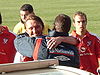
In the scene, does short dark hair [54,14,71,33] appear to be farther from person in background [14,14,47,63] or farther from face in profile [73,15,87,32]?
face in profile [73,15,87,32]

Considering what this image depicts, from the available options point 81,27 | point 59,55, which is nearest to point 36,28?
point 59,55

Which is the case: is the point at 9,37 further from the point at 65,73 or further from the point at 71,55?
the point at 65,73

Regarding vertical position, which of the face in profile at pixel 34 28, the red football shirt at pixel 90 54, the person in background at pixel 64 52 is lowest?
the red football shirt at pixel 90 54

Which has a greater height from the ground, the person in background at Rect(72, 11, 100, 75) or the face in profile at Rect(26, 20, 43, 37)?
the face in profile at Rect(26, 20, 43, 37)

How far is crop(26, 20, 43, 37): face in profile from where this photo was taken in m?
4.14

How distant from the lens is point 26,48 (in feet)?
13.8

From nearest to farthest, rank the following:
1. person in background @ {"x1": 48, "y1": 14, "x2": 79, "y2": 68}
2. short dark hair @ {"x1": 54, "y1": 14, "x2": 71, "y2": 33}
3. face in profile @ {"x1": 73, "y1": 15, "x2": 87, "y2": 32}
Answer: person in background @ {"x1": 48, "y1": 14, "x2": 79, "y2": 68}
short dark hair @ {"x1": 54, "y1": 14, "x2": 71, "y2": 33}
face in profile @ {"x1": 73, "y1": 15, "x2": 87, "y2": 32}

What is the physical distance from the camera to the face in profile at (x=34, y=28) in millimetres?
4145

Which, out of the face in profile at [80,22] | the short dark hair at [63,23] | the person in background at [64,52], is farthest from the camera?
the face in profile at [80,22]

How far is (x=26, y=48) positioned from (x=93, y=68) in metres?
1.44

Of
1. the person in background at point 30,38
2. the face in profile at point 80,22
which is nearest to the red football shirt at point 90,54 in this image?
the face in profile at point 80,22

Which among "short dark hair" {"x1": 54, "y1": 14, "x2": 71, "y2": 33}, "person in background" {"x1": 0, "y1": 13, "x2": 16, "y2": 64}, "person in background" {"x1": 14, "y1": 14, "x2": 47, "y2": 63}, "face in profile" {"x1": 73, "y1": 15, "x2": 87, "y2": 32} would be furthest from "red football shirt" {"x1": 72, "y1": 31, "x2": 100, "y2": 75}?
"person in background" {"x1": 14, "y1": 14, "x2": 47, "y2": 63}

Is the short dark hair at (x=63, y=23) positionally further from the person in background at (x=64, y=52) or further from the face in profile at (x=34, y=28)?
the face in profile at (x=34, y=28)

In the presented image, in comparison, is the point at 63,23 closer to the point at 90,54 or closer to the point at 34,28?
the point at 34,28
